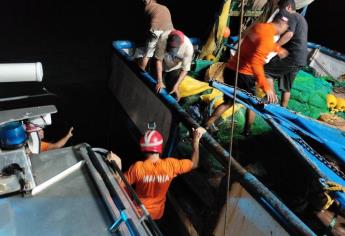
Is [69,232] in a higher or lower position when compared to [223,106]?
higher

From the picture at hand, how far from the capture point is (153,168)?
367 centimetres

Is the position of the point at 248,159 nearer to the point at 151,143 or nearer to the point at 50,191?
the point at 151,143

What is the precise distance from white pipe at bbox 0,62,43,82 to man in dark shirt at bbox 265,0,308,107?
4.26 metres

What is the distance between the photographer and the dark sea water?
289 inches

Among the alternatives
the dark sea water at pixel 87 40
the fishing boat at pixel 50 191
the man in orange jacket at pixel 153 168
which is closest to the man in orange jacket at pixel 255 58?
the man in orange jacket at pixel 153 168

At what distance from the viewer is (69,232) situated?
2174 mm

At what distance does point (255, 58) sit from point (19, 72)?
11.2 ft

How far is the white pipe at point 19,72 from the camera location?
95.6 inches

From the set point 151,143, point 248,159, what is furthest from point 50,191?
point 248,159

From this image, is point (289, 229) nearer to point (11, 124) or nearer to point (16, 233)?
point (16, 233)

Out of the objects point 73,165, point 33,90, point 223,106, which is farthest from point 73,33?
point 73,165

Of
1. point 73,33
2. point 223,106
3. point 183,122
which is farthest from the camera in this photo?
point 73,33

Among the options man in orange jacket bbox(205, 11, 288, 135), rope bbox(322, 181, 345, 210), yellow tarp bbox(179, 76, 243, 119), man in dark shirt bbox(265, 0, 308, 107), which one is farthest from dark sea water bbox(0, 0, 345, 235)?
rope bbox(322, 181, 345, 210)

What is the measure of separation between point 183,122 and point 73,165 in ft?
5.67
